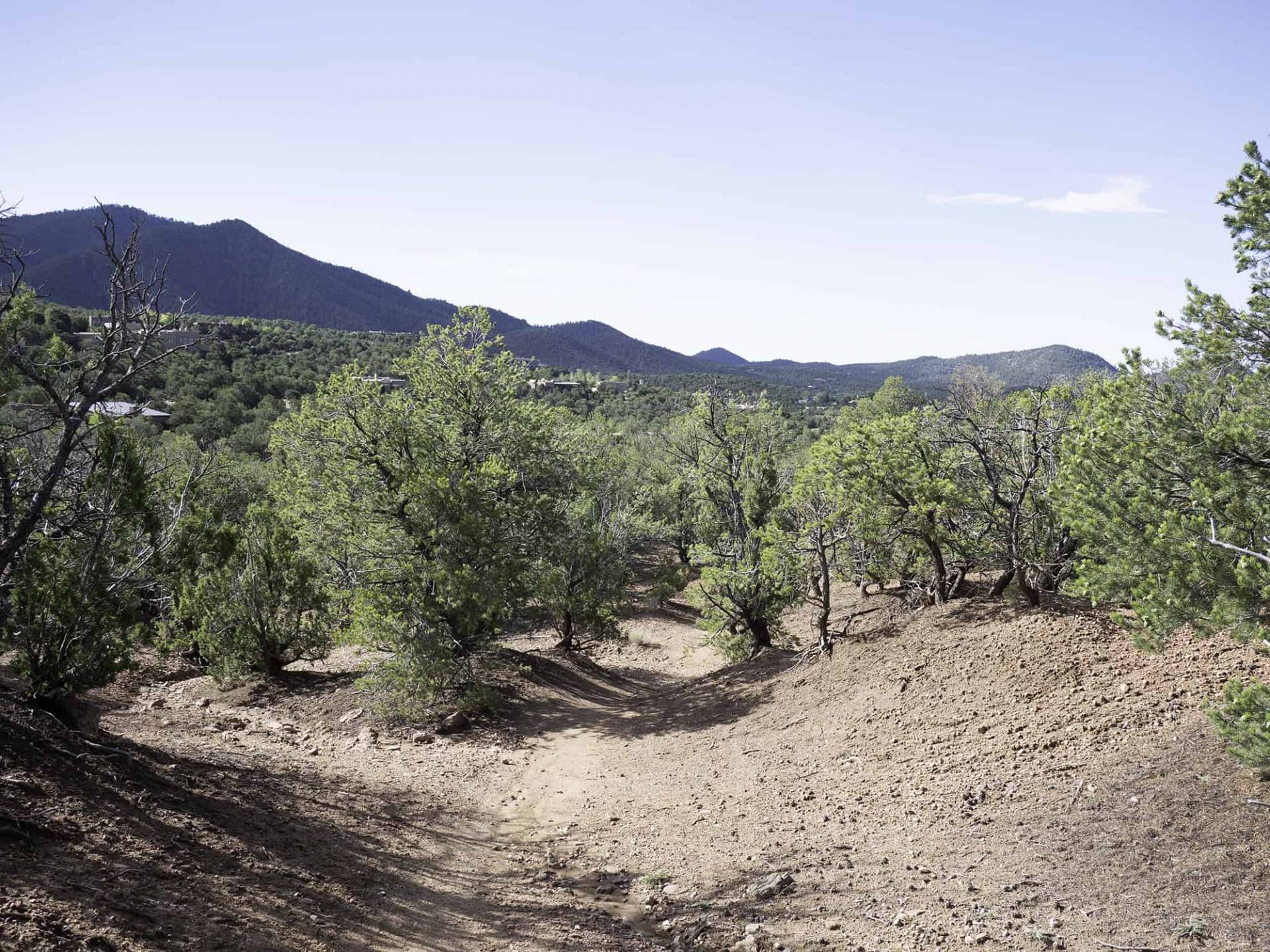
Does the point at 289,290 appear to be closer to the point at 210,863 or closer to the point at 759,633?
the point at 759,633

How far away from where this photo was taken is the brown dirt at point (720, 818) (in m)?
5.17

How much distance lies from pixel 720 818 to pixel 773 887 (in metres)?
2.24

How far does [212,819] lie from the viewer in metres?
6.80

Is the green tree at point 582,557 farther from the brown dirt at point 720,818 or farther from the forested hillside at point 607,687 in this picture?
the brown dirt at point 720,818

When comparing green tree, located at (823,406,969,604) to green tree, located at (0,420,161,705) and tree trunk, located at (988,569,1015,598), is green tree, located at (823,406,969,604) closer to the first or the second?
tree trunk, located at (988,569,1015,598)

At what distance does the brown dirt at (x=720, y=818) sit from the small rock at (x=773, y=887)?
0.09 meters

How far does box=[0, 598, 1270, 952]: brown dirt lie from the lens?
5168mm

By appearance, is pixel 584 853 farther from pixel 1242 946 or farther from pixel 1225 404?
pixel 1225 404

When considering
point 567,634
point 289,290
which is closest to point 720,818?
point 567,634

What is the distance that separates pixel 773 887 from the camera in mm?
6492

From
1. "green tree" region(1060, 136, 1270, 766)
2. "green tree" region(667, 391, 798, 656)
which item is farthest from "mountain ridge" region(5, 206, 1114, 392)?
"green tree" region(1060, 136, 1270, 766)

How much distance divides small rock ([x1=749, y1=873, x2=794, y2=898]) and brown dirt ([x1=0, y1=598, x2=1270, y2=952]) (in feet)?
0.28

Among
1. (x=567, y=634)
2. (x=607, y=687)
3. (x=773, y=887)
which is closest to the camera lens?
(x=773, y=887)

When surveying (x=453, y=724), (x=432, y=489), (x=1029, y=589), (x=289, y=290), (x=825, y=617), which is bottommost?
(x=453, y=724)
